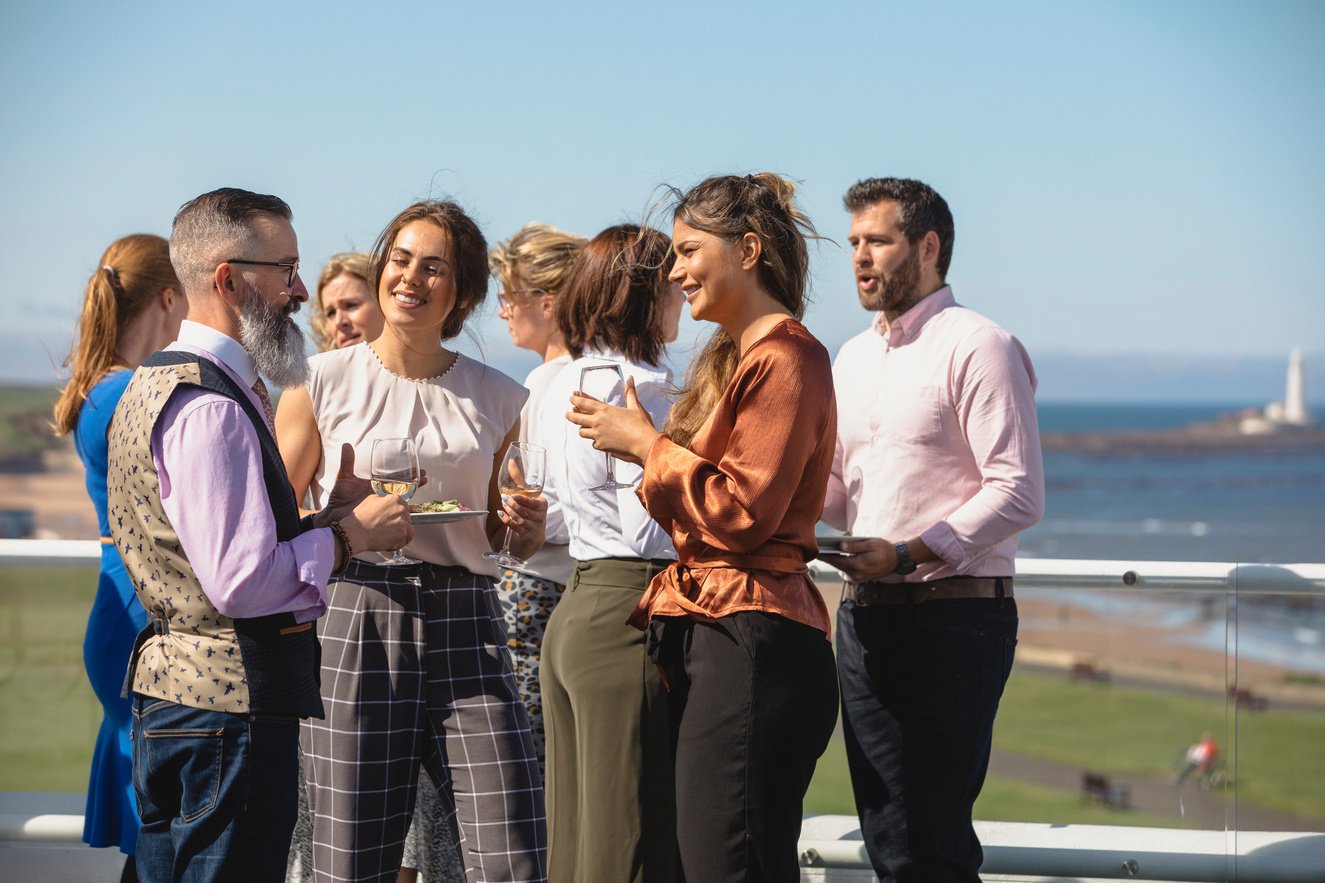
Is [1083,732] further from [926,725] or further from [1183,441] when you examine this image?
[1183,441]

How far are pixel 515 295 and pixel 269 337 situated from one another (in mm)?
1997

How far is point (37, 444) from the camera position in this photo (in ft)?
204

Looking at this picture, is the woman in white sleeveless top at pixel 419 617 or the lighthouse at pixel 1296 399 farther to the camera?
the lighthouse at pixel 1296 399

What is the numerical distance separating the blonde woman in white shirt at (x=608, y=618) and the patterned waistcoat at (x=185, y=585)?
86 cm

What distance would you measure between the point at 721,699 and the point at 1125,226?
87060 millimetres

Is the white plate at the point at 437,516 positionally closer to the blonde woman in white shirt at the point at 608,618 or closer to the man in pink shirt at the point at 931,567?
the blonde woman in white shirt at the point at 608,618

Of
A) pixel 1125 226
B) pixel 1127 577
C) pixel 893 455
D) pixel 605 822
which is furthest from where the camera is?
pixel 1125 226

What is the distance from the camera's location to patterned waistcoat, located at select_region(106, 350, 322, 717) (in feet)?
7.96

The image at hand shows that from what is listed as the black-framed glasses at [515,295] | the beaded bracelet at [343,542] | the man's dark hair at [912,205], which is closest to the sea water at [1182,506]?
the black-framed glasses at [515,295]

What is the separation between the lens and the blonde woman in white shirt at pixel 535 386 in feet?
12.9

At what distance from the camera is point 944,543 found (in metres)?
3.40

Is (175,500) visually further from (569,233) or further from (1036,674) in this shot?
(1036,674)

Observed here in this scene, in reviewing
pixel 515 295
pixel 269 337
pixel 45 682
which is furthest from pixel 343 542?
pixel 45 682

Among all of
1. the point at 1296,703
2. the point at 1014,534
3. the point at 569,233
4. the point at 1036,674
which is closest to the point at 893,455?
the point at 1014,534
